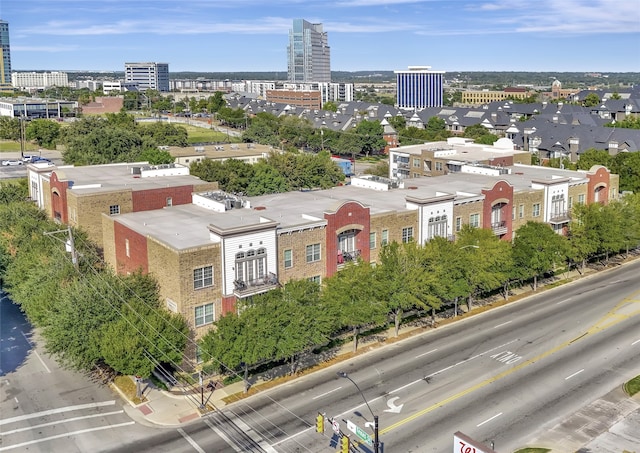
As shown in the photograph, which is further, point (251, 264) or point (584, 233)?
point (584, 233)

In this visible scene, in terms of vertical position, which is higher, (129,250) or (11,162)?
(11,162)

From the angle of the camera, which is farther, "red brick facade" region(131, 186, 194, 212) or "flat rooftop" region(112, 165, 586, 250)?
"red brick facade" region(131, 186, 194, 212)

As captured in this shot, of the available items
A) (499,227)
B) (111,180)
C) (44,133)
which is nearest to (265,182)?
(111,180)

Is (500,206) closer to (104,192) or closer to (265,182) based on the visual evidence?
(104,192)

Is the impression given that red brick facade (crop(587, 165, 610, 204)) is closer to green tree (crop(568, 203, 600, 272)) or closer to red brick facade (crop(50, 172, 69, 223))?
green tree (crop(568, 203, 600, 272))

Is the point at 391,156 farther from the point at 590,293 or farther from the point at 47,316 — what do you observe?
the point at 47,316

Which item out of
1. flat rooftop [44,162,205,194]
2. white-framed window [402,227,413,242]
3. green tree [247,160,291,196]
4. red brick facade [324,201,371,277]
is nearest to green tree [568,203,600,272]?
white-framed window [402,227,413,242]

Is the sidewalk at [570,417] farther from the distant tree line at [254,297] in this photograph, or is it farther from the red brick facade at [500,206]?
the red brick facade at [500,206]

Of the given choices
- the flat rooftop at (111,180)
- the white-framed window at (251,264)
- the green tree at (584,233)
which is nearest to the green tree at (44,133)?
the flat rooftop at (111,180)
